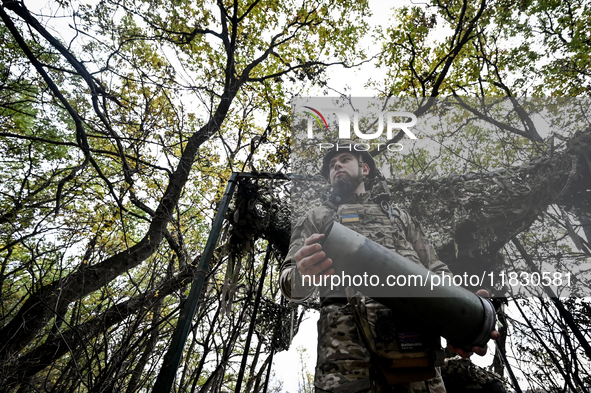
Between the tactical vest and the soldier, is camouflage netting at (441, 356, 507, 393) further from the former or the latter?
the tactical vest

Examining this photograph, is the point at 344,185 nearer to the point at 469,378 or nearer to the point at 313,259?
the point at 313,259

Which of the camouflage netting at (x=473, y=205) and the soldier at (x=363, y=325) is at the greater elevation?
the camouflage netting at (x=473, y=205)

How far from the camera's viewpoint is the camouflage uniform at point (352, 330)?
1.50m

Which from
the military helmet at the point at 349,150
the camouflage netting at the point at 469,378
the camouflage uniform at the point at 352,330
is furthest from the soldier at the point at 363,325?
the camouflage netting at the point at 469,378

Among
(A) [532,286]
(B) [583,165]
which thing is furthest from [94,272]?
(B) [583,165]

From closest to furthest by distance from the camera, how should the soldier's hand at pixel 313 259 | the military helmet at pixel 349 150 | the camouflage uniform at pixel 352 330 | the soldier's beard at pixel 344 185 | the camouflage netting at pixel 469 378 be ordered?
the soldier's hand at pixel 313 259 → the camouflage uniform at pixel 352 330 → the camouflage netting at pixel 469 378 → the soldier's beard at pixel 344 185 → the military helmet at pixel 349 150

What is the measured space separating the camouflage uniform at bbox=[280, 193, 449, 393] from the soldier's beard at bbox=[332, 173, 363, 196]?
386 mm

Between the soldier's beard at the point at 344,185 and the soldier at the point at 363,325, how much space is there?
0.24m

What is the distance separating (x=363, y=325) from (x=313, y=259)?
2.07ft

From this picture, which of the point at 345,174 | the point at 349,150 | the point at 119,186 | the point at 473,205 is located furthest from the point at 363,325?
the point at 119,186

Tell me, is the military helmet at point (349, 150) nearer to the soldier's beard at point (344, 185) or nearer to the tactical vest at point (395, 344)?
the soldier's beard at point (344, 185)

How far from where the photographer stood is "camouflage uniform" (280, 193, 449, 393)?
1.50 metres

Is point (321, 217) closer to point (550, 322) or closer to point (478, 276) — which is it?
point (478, 276)

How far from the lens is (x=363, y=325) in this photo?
150 centimetres
